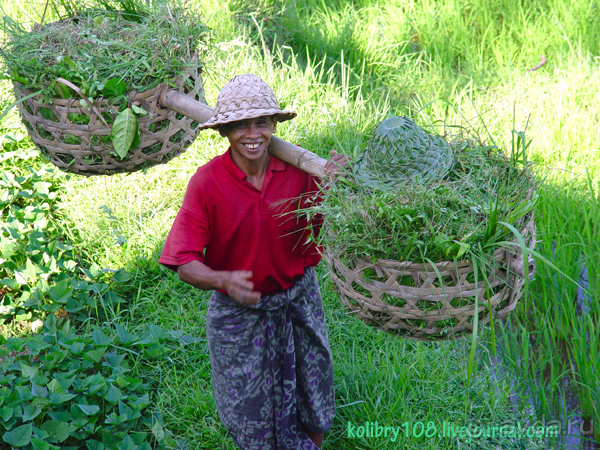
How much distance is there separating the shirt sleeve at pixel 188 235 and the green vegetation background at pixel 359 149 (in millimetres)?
575

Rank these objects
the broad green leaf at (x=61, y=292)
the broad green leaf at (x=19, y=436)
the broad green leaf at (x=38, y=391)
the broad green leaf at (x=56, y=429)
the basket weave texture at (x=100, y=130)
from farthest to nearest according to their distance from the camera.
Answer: the broad green leaf at (x=61, y=292), the broad green leaf at (x=38, y=391), the broad green leaf at (x=56, y=429), the broad green leaf at (x=19, y=436), the basket weave texture at (x=100, y=130)

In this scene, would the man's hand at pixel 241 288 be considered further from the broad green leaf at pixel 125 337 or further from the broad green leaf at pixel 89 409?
the broad green leaf at pixel 125 337

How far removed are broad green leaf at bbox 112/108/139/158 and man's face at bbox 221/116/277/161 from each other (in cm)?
39

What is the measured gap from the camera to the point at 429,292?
1659 millimetres

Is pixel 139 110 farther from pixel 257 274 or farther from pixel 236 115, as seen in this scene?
pixel 257 274

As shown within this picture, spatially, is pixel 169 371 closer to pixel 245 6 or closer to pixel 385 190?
pixel 385 190

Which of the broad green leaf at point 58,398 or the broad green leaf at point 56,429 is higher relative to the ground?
the broad green leaf at point 58,398

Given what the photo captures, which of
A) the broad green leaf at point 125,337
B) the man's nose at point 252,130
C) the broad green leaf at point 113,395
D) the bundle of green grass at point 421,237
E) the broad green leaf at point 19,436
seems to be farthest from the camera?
the broad green leaf at point 125,337

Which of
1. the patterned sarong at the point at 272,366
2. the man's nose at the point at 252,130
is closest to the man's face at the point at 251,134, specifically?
the man's nose at the point at 252,130

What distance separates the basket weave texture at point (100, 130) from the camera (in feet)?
7.32

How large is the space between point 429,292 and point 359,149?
188 cm

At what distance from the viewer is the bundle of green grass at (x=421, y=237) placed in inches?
65.1

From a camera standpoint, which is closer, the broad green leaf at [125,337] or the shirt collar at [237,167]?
the shirt collar at [237,167]

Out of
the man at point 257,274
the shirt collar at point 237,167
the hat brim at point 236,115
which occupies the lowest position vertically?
the man at point 257,274
